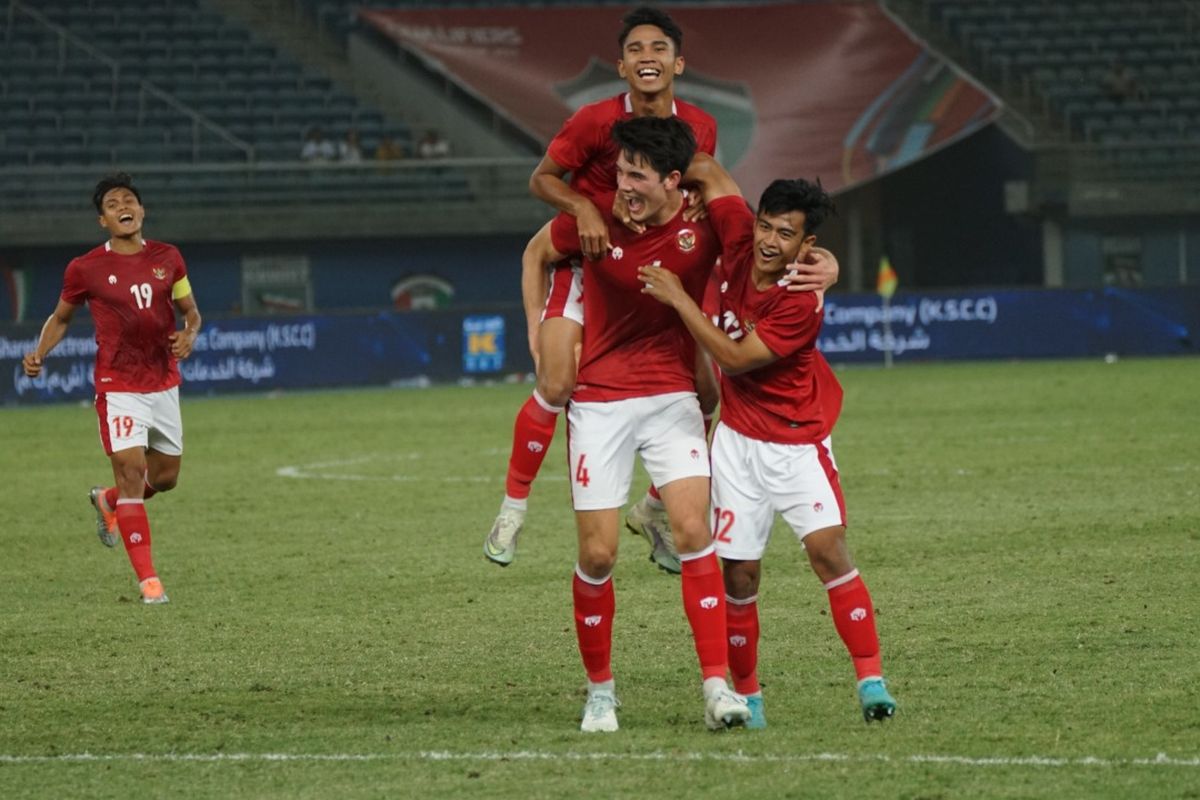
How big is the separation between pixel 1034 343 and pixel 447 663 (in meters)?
25.3

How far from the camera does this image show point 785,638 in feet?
29.3

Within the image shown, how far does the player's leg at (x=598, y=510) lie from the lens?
23.3ft

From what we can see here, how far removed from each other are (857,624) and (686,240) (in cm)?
149

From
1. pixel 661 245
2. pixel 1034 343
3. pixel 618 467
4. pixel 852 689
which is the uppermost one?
pixel 661 245

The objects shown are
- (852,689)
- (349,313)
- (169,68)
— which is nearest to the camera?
(852,689)

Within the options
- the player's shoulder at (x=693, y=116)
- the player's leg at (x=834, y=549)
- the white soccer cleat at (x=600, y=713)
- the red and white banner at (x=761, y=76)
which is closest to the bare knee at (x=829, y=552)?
the player's leg at (x=834, y=549)

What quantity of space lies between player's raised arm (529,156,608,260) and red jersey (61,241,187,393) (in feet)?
14.0

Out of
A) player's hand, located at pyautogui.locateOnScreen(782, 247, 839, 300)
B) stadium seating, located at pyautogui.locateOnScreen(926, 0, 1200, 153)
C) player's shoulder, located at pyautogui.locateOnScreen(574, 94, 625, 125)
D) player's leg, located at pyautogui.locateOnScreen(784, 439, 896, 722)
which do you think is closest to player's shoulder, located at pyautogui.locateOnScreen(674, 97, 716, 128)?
player's shoulder, located at pyautogui.locateOnScreen(574, 94, 625, 125)

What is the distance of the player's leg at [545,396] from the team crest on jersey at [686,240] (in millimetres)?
645

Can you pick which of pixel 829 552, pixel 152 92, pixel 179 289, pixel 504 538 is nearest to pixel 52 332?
pixel 179 289

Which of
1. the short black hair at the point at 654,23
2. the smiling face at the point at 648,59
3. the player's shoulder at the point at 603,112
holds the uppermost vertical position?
the short black hair at the point at 654,23

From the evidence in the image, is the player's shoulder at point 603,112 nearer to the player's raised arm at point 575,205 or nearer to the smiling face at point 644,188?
the player's raised arm at point 575,205

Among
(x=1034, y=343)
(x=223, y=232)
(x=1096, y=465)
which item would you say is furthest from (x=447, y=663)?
(x=223, y=232)

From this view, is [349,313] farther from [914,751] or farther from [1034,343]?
[914,751]
